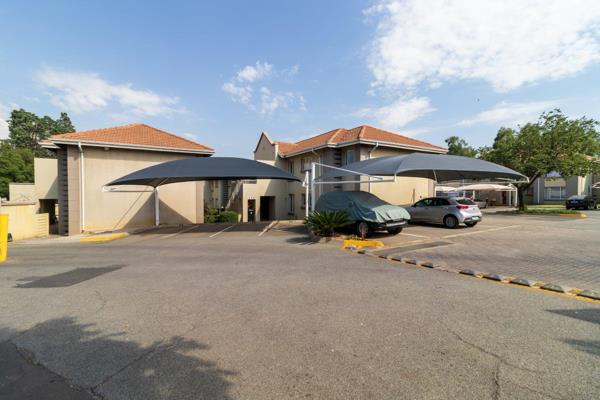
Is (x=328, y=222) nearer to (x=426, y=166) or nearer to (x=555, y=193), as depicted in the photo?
(x=426, y=166)

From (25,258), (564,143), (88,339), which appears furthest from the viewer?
(564,143)

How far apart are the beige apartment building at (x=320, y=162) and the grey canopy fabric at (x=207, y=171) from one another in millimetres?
4257

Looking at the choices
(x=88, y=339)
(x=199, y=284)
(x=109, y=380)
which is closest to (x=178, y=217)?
(x=199, y=284)

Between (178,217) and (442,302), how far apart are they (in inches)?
617

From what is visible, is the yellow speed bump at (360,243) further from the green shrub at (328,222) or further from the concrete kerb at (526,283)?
the concrete kerb at (526,283)

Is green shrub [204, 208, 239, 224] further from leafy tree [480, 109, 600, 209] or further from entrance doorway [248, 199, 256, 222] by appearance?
leafy tree [480, 109, 600, 209]

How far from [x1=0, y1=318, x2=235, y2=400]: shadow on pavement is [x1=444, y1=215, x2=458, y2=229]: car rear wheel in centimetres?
1291

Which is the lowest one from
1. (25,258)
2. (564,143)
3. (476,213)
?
(25,258)

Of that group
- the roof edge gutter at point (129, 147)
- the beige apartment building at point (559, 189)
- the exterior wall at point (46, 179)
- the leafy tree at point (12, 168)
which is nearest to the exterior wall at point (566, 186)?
the beige apartment building at point (559, 189)

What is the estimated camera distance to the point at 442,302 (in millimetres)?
4402

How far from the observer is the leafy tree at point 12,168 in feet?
123

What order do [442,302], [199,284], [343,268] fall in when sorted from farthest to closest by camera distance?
[343,268], [199,284], [442,302]

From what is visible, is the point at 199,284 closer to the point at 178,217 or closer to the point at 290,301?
the point at 290,301

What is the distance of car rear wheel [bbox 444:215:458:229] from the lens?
13.0m
